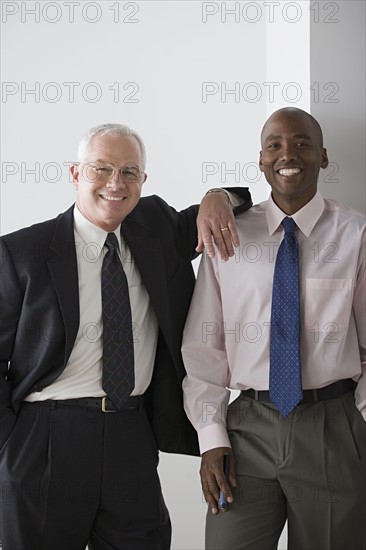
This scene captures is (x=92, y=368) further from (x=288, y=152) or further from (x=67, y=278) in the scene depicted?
(x=288, y=152)

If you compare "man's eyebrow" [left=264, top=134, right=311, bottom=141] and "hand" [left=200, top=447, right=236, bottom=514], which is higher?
"man's eyebrow" [left=264, top=134, right=311, bottom=141]

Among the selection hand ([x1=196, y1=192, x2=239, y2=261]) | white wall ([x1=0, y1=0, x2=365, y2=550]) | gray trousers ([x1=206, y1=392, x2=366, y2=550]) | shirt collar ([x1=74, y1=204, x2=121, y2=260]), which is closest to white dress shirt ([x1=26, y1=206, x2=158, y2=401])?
shirt collar ([x1=74, y1=204, x2=121, y2=260])

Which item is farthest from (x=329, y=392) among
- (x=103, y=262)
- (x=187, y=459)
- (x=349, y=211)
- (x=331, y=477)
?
(x=187, y=459)

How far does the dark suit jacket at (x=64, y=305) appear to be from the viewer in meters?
1.99

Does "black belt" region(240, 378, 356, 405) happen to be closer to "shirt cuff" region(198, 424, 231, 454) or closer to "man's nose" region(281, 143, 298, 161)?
"shirt cuff" region(198, 424, 231, 454)

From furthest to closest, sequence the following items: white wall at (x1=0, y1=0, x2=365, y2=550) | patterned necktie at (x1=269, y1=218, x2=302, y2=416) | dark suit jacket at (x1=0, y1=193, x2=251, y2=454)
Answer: white wall at (x1=0, y1=0, x2=365, y2=550), dark suit jacket at (x1=0, y1=193, x2=251, y2=454), patterned necktie at (x1=269, y1=218, x2=302, y2=416)

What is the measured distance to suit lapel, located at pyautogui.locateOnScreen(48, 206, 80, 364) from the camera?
6.50 ft

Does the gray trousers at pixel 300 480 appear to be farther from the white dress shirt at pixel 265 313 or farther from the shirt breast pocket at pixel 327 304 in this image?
A: the shirt breast pocket at pixel 327 304

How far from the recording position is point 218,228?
2.01 m

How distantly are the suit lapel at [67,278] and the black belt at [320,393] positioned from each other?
474 mm

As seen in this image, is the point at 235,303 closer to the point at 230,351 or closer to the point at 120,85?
the point at 230,351

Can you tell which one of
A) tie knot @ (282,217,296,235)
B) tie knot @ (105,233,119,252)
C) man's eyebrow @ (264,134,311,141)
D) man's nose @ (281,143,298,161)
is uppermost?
man's eyebrow @ (264,134,311,141)

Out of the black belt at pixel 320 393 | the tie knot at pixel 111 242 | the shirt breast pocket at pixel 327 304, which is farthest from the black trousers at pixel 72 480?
the shirt breast pocket at pixel 327 304

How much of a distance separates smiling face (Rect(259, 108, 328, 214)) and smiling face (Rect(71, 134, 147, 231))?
0.35 meters
